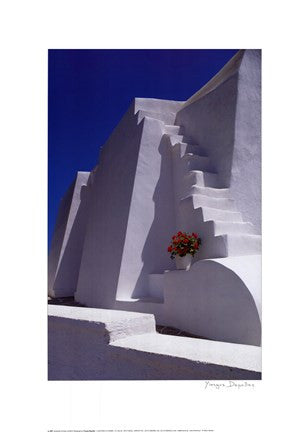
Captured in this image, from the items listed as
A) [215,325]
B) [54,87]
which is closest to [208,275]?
[215,325]

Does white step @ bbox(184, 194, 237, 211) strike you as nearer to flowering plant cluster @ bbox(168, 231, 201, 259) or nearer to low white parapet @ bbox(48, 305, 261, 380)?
flowering plant cluster @ bbox(168, 231, 201, 259)

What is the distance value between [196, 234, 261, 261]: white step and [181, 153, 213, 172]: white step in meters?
1.80

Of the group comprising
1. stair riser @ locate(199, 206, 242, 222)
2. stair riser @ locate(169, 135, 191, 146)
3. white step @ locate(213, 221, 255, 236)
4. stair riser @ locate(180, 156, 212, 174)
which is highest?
stair riser @ locate(169, 135, 191, 146)

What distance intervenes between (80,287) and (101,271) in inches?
72.2

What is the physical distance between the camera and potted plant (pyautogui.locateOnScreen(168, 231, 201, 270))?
5.17 metres

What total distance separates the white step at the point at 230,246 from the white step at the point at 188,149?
7.50ft

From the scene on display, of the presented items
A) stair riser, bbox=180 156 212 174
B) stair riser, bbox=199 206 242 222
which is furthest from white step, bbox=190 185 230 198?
stair riser, bbox=180 156 212 174

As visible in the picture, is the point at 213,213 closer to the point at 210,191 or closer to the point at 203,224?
the point at 203,224

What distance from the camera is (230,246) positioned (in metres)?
4.74

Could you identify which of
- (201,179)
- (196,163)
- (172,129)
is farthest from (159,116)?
(201,179)

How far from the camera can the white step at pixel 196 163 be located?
20.6 feet

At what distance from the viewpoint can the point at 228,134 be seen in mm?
6102
